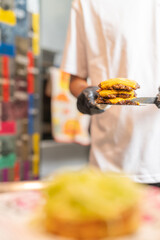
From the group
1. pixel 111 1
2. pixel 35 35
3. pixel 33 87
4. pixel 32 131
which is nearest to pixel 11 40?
pixel 35 35

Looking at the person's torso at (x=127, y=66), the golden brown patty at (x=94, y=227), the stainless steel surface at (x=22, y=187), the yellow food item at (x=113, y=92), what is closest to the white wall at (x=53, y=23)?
the person's torso at (x=127, y=66)

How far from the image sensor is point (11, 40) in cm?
150

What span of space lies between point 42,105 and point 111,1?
109 cm

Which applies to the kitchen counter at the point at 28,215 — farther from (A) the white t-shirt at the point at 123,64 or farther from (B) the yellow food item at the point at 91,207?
(A) the white t-shirt at the point at 123,64

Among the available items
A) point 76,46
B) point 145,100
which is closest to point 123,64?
point 145,100

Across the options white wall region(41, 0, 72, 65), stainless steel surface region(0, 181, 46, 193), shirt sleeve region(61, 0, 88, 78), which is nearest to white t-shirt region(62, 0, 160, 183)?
shirt sleeve region(61, 0, 88, 78)

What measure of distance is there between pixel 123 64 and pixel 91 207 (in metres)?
0.40

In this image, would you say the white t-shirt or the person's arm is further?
the person's arm

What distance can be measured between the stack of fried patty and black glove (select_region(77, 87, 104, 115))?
69 millimetres

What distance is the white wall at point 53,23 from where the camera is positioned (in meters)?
1.61

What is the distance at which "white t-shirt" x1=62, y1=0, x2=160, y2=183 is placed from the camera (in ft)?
1.74

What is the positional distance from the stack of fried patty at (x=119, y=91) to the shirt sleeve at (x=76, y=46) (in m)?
0.27

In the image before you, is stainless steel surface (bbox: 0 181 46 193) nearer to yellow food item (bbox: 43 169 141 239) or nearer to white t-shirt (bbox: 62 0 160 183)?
yellow food item (bbox: 43 169 141 239)

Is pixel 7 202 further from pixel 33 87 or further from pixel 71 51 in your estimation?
pixel 33 87
